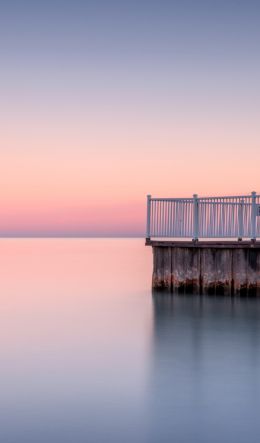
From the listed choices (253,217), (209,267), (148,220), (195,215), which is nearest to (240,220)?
(253,217)

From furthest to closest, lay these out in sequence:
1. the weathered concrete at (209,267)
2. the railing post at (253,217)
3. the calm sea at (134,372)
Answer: the weathered concrete at (209,267), the railing post at (253,217), the calm sea at (134,372)

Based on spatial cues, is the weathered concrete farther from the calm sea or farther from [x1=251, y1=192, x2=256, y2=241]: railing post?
the calm sea

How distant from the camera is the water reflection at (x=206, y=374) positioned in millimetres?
8547

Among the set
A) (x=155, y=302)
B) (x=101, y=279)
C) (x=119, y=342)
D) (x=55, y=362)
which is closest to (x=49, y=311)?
(x=155, y=302)

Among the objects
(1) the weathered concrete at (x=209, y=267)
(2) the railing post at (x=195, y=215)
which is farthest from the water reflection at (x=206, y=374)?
(2) the railing post at (x=195, y=215)

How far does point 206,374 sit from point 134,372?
145 cm

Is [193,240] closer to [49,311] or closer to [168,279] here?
[168,279]

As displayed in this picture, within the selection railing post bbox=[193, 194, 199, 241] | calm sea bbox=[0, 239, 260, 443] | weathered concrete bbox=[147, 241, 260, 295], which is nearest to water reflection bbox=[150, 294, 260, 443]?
calm sea bbox=[0, 239, 260, 443]

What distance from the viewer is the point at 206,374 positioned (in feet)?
38.2

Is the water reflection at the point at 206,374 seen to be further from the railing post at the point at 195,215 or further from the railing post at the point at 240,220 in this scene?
the railing post at the point at 195,215

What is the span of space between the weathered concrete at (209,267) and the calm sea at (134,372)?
22.2 inches

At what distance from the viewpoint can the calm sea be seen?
27.9ft

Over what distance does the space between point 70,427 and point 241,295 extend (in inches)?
578

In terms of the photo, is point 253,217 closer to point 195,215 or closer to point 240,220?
point 240,220
